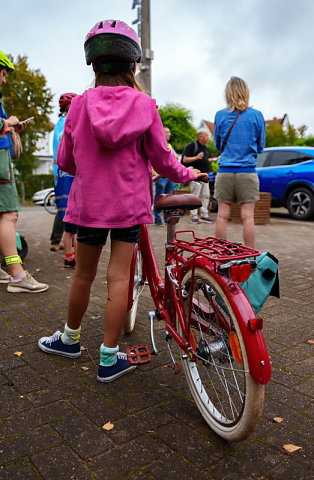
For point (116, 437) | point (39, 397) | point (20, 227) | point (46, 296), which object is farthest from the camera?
point (20, 227)

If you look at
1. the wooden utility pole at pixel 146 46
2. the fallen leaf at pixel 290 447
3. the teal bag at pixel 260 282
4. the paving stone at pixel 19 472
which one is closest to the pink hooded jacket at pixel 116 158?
the teal bag at pixel 260 282

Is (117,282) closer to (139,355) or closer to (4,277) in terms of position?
(139,355)

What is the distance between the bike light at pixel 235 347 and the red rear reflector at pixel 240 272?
25cm

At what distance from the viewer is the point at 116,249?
2.46 m

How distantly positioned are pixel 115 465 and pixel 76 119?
167cm

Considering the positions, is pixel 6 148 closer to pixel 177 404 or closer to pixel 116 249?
pixel 116 249

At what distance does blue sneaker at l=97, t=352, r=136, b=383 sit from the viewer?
2.53 m

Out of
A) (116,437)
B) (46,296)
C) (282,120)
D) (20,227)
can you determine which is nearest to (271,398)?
(116,437)

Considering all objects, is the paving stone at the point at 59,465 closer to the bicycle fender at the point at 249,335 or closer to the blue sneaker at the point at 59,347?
the bicycle fender at the point at 249,335

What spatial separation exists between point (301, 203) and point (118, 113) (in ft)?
32.9

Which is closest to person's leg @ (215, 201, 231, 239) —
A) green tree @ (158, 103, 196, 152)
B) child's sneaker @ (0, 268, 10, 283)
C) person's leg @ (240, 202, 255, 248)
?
person's leg @ (240, 202, 255, 248)

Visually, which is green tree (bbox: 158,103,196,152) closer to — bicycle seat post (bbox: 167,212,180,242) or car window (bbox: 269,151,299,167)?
car window (bbox: 269,151,299,167)

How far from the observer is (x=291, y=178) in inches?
448

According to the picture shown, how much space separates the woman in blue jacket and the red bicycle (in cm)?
242
